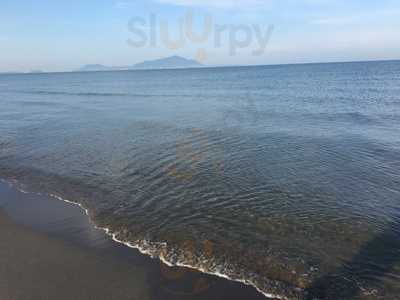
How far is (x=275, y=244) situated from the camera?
8703 millimetres

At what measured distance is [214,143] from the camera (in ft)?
Result: 64.0

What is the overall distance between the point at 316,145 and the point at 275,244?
11.3 m

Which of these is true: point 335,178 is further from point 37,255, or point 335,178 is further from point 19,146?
point 19,146

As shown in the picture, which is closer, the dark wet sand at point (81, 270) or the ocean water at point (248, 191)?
the dark wet sand at point (81, 270)

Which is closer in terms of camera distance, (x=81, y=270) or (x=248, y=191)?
(x=81, y=270)

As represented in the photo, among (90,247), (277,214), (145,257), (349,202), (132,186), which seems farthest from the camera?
(132,186)

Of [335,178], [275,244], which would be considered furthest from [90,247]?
[335,178]

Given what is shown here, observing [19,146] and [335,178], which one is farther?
[19,146]

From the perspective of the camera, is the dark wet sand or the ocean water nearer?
the dark wet sand

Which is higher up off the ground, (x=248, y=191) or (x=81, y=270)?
(x=248, y=191)

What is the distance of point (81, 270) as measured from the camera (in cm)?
775

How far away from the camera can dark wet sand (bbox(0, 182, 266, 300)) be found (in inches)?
271

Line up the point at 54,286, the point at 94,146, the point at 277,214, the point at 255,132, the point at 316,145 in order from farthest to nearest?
the point at 255,132
the point at 94,146
the point at 316,145
the point at 277,214
the point at 54,286

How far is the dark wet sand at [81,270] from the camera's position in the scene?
6895 mm
